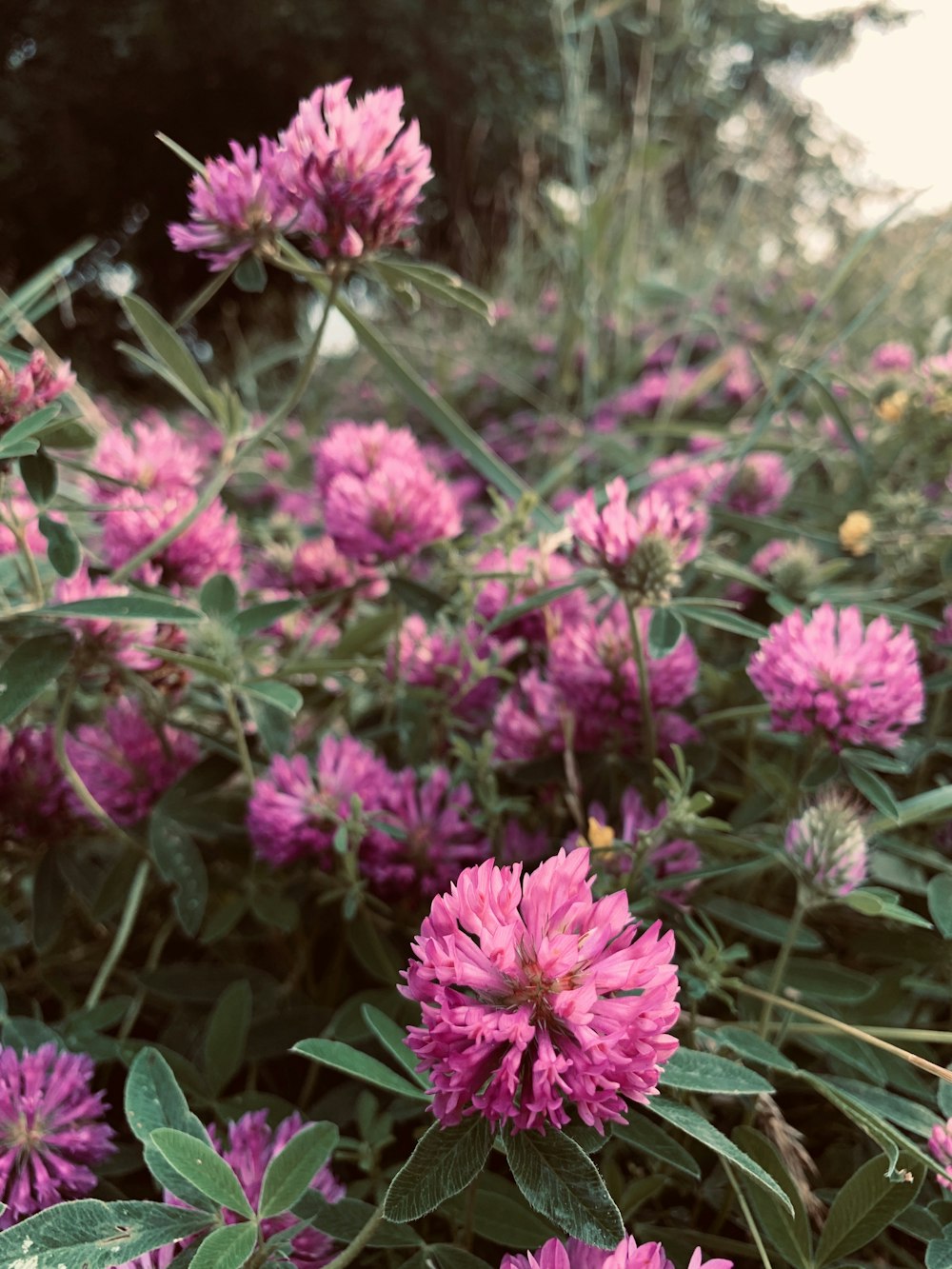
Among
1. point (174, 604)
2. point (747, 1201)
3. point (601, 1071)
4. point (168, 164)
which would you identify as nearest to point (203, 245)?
point (174, 604)

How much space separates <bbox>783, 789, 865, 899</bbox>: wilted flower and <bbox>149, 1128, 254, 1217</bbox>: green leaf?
0.31 m

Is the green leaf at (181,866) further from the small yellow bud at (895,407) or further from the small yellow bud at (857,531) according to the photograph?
the small yellow bud at (895,407)

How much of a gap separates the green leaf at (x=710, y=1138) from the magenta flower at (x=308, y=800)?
0.93ft

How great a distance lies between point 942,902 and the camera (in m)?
0.57

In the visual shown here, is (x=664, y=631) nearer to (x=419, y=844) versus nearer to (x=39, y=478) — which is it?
(x=419, y=844)

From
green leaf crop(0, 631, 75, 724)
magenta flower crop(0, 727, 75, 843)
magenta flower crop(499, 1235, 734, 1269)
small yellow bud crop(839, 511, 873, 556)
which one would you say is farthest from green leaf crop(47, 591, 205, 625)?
small yellow bud crop(839, 511, 873, 556)

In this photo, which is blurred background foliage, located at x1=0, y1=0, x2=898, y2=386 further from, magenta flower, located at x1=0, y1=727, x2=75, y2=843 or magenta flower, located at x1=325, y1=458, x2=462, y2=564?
magenta flower, located at x1=0, y1=727, x2=75, y2=843

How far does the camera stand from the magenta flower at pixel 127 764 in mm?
715

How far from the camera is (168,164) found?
6066mm

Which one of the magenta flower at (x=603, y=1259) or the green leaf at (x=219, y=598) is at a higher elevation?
the green leaf at (x=219, y=598)

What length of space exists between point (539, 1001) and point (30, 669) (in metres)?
0.39

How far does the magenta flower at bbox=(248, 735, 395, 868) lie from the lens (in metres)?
0.63

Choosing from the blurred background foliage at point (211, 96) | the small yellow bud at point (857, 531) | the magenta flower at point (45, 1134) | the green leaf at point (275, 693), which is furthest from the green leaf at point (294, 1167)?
the blurred background foliage at point (211, 96)

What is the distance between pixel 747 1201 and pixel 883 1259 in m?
0.11
